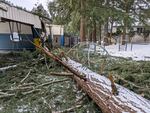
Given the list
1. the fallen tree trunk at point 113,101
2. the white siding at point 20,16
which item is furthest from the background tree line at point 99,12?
the fallen tree trunk at point 113,101

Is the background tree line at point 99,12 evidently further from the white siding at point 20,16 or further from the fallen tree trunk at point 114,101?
the fallen tree trunk at point 114,101

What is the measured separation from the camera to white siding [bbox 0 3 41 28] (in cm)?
1240

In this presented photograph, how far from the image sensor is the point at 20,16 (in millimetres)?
14547

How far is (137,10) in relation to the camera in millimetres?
25891

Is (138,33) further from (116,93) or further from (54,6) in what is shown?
(116,93)

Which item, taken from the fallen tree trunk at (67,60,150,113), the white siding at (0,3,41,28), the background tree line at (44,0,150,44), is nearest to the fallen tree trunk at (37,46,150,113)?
the fallen tree trunk at (67,60,150,113)

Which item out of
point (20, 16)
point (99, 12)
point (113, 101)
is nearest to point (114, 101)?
point (113, 101)

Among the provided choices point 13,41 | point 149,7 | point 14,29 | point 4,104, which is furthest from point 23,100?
point 149,7

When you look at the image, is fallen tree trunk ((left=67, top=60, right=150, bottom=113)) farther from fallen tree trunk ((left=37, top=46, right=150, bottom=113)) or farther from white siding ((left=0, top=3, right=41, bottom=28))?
white siding ((left=0, top=3, right=41, bottom=28))

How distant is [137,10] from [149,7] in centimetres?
108

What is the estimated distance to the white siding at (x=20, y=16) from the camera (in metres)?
12.4

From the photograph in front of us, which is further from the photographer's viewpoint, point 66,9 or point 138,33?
point 138,33

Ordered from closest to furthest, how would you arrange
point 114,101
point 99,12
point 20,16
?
point 114,101 < point 20,16 < point 99,12

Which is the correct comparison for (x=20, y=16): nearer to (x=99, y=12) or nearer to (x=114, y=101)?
(x=99, y=12)
